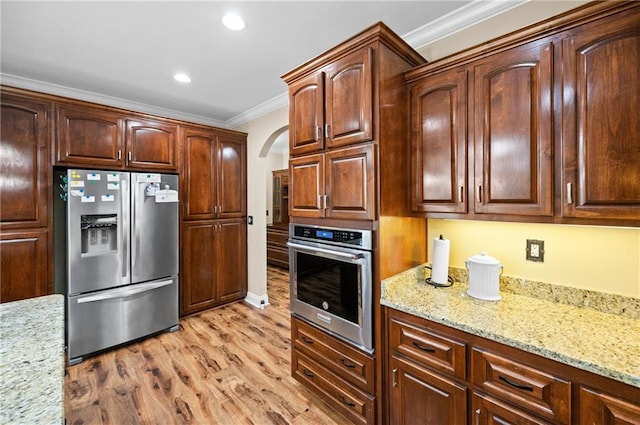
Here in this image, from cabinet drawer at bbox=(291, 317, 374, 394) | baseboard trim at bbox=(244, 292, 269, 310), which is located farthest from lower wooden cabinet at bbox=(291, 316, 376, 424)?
baseboard trim at bbox=(244, 292, 269, 310)

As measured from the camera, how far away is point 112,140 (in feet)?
9.40

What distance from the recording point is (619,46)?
1189 mm

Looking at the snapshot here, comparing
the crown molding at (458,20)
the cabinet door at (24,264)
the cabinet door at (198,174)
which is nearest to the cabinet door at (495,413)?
the crown molding at (458,20)

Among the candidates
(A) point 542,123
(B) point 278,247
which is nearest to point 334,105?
(A) point 542,123

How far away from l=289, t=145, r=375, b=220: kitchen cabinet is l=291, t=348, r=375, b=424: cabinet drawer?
1092 mm

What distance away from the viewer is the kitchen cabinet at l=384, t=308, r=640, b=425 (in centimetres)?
101

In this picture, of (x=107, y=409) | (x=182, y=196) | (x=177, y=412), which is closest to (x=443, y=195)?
(x=177, y=412)

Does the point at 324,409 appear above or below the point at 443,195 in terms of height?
below

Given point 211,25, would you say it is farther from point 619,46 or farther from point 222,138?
point 619,46

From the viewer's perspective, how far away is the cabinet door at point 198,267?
343 cm

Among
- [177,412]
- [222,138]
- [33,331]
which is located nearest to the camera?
[33,331]

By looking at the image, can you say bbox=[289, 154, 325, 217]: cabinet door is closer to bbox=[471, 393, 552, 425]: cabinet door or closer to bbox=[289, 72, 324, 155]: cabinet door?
bbox=[289, 72, 324, 155]: cabinet door

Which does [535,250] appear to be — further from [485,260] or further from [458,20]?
[458,20]

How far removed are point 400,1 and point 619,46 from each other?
117 cm
